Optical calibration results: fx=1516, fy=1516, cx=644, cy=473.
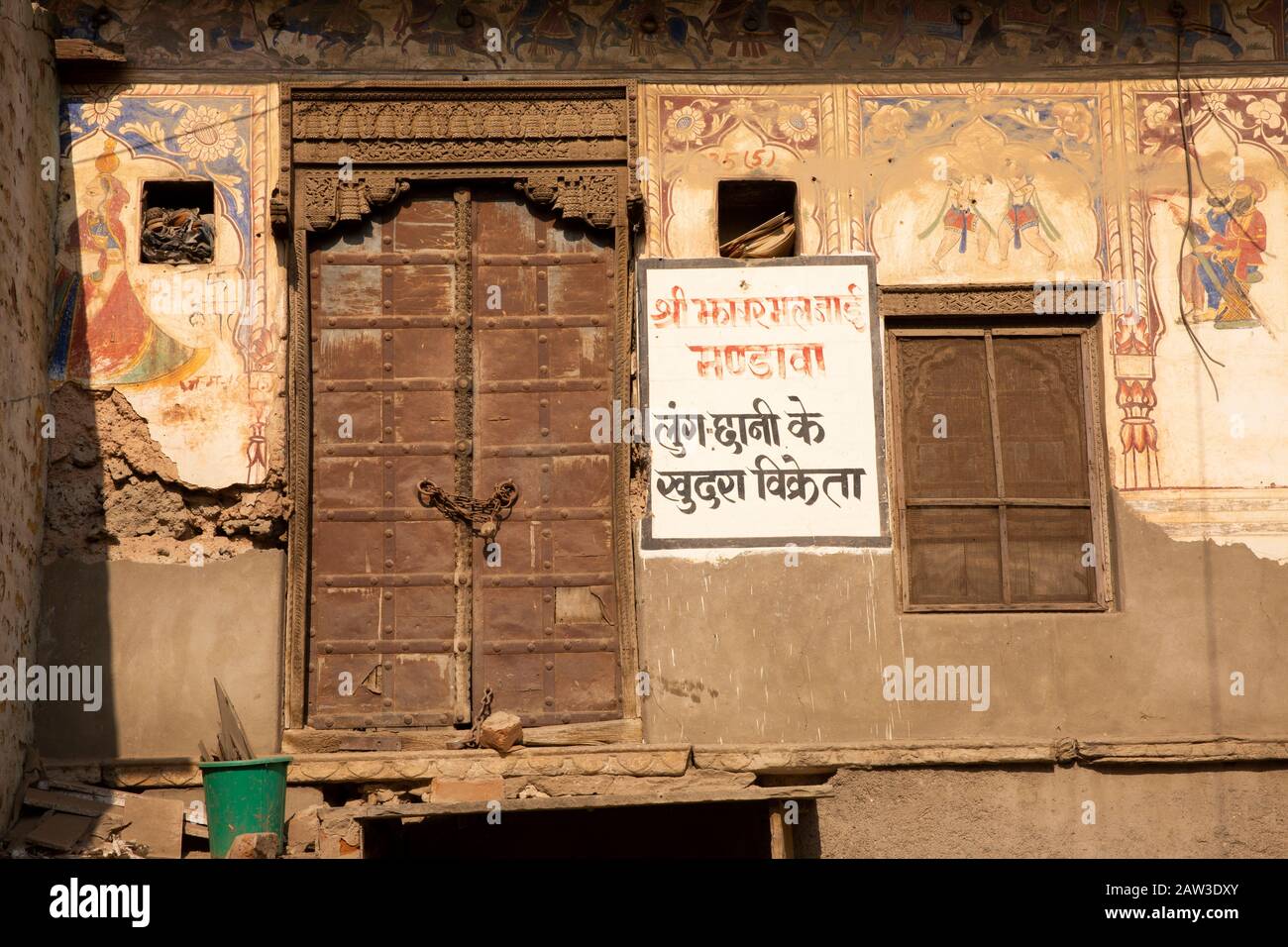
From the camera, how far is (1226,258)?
8.41m

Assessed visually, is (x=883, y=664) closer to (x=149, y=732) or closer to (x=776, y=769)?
(x=776, y=769)

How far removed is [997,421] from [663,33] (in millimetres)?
2869

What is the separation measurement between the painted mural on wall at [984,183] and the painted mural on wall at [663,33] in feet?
0.90

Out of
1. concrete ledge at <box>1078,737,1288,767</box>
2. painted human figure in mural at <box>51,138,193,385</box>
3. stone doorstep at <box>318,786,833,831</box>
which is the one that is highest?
painted human figure in mural at <box>51,138,193,385</box>

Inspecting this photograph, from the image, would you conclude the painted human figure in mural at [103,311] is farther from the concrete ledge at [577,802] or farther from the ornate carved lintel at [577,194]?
the concrete ledge at [577,802]

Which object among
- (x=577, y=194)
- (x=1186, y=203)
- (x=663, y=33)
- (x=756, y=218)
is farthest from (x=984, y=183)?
(x=577, y=194)

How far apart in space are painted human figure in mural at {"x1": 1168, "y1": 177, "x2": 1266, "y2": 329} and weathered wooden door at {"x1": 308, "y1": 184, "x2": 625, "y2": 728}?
321 cm

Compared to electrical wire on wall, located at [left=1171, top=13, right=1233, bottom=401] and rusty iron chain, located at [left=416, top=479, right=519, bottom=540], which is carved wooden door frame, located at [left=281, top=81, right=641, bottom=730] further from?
electrical wire on wall, located at [left=1171, top=13, right=1233, bottom=401]

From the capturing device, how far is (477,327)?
830 centimetres

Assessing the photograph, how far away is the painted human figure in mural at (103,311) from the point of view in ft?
26.7

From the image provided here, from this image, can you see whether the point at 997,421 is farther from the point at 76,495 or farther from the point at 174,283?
the point at 76,495

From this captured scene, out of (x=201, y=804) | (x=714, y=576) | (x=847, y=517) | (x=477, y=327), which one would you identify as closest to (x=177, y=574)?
(x=201, y=804)

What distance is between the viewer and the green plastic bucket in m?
7.02

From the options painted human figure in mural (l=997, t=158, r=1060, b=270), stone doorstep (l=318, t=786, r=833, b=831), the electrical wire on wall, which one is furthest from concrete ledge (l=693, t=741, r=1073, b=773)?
painted human figure in mural (l=997, t=158, r=1060, b=270)
